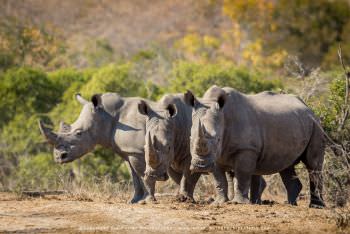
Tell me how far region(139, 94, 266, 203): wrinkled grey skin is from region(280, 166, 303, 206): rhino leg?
599mm

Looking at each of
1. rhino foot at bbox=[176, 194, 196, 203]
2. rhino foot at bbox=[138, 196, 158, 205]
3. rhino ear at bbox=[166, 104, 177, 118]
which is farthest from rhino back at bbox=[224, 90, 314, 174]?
rhino foot at bbox=[138, 196, 158, 205]

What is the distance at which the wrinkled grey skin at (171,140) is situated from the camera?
12.2m

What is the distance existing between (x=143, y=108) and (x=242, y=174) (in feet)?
5.41

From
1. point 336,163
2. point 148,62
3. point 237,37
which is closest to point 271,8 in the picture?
point 237,37

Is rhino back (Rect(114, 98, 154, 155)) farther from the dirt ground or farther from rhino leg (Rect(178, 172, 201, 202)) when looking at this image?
the dirt ground

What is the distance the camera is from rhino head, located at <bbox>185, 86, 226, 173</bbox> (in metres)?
11.5

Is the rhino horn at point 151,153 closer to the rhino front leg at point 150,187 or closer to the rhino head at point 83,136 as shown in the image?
the rhino front leg at point 150,187

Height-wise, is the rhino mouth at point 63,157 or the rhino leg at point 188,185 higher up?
the rhino mouth at point 63,157

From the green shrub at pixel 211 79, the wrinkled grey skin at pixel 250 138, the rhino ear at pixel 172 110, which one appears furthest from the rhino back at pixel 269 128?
the green shrub at pixel 211 79

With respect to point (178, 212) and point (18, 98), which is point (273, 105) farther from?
point (18, 98)

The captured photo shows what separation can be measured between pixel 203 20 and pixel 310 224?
143 feet

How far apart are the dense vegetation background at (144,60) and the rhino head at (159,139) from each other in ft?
7.50

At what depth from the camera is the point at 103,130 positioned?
13.6 meters

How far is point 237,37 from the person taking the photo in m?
44.0
